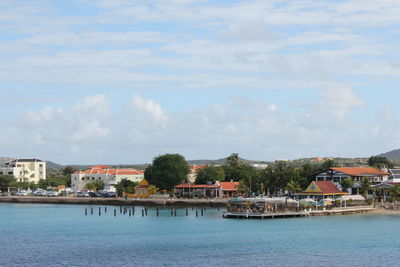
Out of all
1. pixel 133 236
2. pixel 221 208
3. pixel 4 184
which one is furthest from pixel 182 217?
pixel 4 184

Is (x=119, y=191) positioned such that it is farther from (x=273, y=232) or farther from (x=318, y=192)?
(x=273, y=232)

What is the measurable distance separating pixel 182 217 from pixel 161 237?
28573 millimetres

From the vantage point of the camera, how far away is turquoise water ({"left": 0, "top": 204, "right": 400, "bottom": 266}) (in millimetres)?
65375

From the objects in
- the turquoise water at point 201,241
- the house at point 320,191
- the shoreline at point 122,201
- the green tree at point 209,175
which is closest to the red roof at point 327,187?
the house at point 320,191

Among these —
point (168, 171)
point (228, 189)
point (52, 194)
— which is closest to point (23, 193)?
point (52, 194)

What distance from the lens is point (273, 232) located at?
86.6 metres

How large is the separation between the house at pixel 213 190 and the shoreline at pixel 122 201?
12.7 meters

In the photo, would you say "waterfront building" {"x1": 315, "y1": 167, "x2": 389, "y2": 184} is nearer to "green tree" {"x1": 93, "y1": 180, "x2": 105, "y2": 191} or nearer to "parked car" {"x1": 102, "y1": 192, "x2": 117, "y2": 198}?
"parked car" {"x1": 102, "y1": 192, "x2": 117, "y2": 198}

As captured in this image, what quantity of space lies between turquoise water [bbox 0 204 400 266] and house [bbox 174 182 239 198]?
123 feet

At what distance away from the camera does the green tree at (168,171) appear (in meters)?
157

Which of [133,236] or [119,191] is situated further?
[119,191]

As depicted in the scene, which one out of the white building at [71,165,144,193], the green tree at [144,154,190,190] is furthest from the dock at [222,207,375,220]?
the white building at [71,165,144,193]

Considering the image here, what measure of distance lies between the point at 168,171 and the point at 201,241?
77909 mm

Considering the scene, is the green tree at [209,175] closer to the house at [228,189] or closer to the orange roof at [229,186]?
the orange roof at [229,186]
